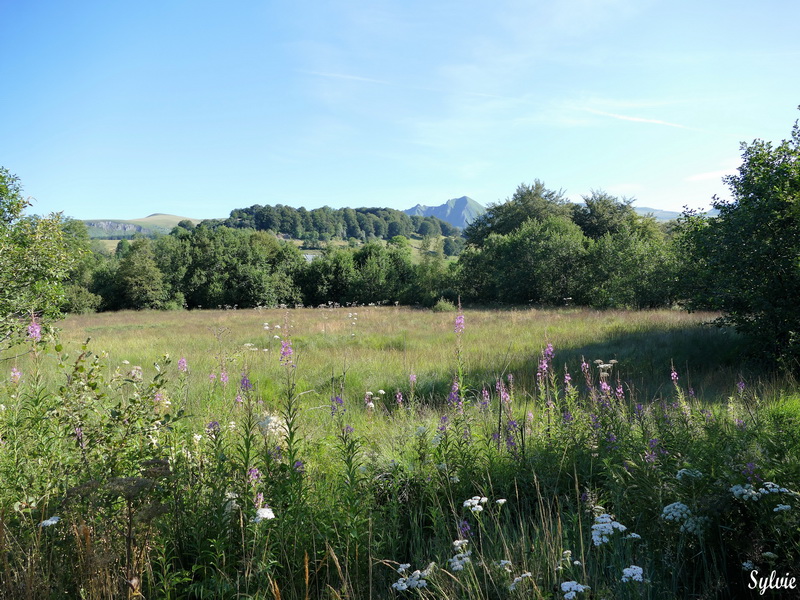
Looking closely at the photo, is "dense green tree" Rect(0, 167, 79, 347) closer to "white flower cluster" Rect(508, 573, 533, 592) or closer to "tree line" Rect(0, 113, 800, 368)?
"tree line" Rect(0, 113, 800, 368)

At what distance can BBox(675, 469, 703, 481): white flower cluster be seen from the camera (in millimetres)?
2527

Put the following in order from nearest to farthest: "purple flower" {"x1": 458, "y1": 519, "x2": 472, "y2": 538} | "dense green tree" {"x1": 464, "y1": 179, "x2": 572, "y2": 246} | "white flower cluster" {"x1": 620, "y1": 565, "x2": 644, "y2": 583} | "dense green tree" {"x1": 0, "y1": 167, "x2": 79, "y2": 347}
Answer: "white flower cluster" {"x1": 620, "y1": 565, "x2": 644, "y2": 583} → "purple flower" {"x1": 458, "y1": 519, "x2": 472, "y2": 538} → "dense green tree" {"x1": 0, "y1": 167, "x2": 79, "y2": 347} → "dense green tree" {"x1": 464, "y1": 179, "x2": 572, "y2": 246}

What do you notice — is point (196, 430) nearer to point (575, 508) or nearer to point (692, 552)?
point (575, 508)

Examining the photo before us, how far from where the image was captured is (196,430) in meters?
4.54

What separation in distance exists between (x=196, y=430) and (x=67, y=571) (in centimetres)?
219

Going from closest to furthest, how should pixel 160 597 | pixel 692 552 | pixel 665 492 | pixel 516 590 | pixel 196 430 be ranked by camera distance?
pixel 516 590 < pixel 160 597 < pixel 692 552 < pixel 665 492 < pixel 196 430

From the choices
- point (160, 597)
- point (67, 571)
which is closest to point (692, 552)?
point (160, 597)

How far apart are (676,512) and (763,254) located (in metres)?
8.66

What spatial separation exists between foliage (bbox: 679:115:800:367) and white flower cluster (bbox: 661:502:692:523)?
7.47 metres

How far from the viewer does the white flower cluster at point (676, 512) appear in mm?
2340

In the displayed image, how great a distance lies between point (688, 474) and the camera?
2.54 meters

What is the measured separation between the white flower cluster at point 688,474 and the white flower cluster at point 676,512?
218 millimetres

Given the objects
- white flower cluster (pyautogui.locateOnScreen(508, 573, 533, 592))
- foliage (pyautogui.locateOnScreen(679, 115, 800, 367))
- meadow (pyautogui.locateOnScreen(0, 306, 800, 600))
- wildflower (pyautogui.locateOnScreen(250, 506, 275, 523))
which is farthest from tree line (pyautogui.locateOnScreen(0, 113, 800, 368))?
white flower cluster (pyautogui.locateOnScreen(508, 573, 533, 592))

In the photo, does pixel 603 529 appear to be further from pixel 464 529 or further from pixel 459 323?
pixel 459 323
